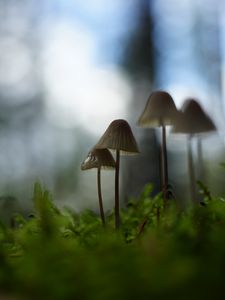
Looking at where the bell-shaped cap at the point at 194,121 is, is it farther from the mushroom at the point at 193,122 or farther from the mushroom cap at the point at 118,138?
the mushroom cap at the point at 118,138

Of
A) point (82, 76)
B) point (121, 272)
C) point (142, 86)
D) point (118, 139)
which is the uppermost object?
point (82, 76)

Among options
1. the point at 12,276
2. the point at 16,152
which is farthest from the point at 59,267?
the point at 16,152

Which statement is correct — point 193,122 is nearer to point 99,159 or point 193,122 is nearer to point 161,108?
point 161,108

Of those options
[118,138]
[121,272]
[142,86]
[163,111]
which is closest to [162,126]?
[163,111]

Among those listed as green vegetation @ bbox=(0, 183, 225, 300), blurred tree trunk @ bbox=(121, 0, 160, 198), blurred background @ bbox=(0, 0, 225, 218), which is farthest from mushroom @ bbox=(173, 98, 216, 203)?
blurred background @ bbox=(0, 0, 225, 218)

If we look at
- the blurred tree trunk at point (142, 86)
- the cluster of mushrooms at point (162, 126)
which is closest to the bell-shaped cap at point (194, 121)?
the cluster of mushrooms at point (162, 126)
